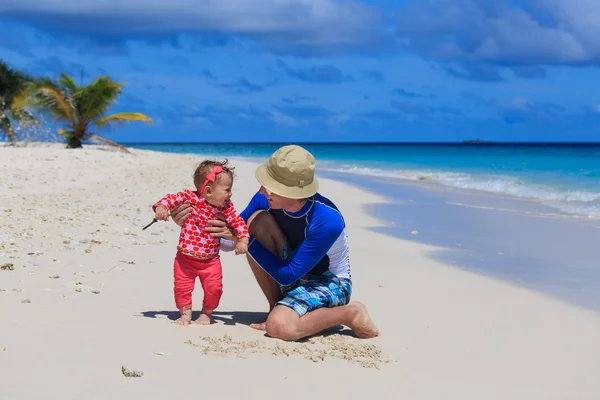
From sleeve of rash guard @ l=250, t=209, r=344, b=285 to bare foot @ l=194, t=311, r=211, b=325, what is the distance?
0.52m

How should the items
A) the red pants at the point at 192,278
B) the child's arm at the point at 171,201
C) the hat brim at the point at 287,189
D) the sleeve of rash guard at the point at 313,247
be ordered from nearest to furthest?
the hat brim at the point at 287,189
the sleeve of rash guard at the point at 313,247
the child's arm at the point at 171,201
the red pants at the point at 192,278

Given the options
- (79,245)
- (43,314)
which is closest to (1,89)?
(79,245)

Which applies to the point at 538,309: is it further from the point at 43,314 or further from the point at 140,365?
the point at 43,314

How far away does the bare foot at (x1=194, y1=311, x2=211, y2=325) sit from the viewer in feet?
14.1

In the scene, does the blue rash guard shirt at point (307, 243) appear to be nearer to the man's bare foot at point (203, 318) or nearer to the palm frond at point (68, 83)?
the man's bare foot at point (203, 318)

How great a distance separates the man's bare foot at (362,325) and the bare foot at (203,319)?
86 centimetres

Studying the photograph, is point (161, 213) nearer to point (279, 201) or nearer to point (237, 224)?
point (237, 224)

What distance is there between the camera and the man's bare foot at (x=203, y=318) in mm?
4312

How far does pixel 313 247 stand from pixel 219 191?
648 millimetres

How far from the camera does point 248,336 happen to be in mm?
4145

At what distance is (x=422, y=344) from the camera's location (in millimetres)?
4086

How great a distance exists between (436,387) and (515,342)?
103cm

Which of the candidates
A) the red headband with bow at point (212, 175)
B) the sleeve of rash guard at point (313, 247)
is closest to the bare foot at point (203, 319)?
the sleeve of rash guard at point (313, 247)

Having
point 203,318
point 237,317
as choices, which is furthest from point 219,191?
point 237,317
